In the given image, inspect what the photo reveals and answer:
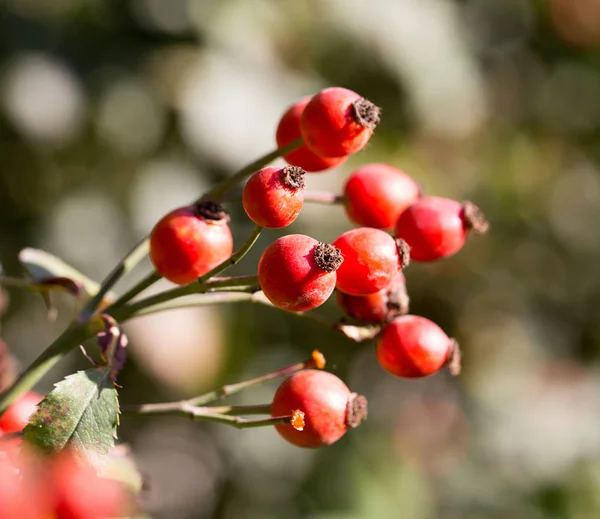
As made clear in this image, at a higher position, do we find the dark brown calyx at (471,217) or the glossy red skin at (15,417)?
the dark brown calyx at (471,217)

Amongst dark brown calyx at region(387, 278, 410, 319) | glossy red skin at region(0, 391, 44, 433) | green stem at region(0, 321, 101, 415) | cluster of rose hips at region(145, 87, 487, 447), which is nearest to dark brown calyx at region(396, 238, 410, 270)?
cluster of rose hips at region(145, 87, 487, 447)

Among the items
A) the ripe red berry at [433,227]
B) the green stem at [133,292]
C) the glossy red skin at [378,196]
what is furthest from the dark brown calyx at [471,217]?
the green stem at [133,292]

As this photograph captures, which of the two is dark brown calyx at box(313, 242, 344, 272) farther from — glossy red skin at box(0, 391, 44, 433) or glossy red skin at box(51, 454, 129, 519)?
glossy red skin at box(0, 391, 44, 433)

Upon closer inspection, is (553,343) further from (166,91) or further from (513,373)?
(166,91)

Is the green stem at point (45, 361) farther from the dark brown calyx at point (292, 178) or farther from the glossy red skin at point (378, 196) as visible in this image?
the glossy red skin at point (378, 196)

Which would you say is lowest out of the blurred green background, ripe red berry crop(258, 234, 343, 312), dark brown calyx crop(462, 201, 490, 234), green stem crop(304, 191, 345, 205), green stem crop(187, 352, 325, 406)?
the blurred green background

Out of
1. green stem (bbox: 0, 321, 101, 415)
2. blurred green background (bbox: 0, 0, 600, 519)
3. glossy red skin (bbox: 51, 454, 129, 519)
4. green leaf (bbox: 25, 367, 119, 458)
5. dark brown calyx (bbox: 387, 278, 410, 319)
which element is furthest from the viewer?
blurred green background (bbox: 0, 0, 600, 519)

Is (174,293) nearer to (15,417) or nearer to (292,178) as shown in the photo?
(292,178)

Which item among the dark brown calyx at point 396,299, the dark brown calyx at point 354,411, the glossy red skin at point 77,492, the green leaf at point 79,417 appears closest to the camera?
the glossy red skin at point 77,492
